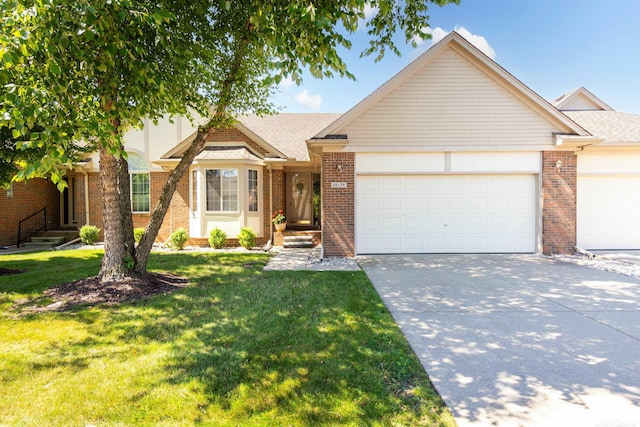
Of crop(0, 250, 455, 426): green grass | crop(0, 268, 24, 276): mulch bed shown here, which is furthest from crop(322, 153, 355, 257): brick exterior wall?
crop(0, 268, 24, 276): mulch bed

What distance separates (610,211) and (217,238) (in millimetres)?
13413

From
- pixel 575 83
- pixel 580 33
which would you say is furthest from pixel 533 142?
pixel 575 83

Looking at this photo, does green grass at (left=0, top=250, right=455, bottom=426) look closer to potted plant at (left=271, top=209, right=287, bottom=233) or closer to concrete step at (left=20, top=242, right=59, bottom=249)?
potted plant at (left=271, top=209, right=287, bottom=233)

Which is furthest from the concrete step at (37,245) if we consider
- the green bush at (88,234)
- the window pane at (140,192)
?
the window pane at (140,192)

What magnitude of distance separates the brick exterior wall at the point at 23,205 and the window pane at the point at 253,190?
9460mm

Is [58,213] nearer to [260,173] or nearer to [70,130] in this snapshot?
[260,173]

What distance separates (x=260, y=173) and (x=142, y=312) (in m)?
8.08

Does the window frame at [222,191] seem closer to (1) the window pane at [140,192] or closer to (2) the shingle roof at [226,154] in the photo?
(2) the shingle roof at [226,154]

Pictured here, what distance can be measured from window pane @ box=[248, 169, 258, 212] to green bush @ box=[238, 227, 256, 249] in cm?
91

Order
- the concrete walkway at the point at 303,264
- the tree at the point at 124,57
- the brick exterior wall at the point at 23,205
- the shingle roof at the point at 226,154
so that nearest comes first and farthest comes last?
the tree at the point at 124,57
the concrete walkway at the point at 303,264
the shingle roof at the point at 226,154
the brick exterior wall at the point at 23,205

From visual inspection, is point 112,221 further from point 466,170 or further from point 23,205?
point 23,205

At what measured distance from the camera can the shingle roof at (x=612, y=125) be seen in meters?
9.75

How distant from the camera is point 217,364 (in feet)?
10.7

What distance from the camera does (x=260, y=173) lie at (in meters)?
12.3
